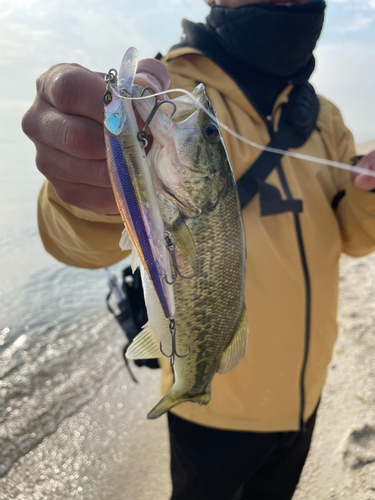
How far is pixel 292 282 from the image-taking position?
1.60m

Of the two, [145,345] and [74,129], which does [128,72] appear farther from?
[145,345]

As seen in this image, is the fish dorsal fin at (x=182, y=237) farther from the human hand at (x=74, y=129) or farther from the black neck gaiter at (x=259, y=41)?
the black neck gaiter at (x=259, y=41)

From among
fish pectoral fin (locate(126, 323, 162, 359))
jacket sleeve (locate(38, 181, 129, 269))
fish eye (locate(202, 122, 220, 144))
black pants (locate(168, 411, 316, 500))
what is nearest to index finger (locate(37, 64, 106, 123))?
fish eye (locate(202, 122, 220, 144))


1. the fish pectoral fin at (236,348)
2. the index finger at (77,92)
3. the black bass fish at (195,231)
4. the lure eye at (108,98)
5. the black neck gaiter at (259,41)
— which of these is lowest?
the fish pectoral fin at (236,348)

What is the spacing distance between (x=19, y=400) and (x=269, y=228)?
11.1 ft

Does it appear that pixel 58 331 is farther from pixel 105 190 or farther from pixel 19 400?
pixel 105 190

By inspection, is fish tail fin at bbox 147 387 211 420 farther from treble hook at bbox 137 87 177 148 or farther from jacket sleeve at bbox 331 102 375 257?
jacket sleeve at bbox 331 102 375 257

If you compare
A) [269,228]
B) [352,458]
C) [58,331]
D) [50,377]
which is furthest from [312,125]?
[58,331]

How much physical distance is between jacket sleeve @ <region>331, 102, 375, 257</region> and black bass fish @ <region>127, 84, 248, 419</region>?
1.13m

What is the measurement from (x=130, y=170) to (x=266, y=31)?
5.42 ft

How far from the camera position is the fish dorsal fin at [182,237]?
0.76 m

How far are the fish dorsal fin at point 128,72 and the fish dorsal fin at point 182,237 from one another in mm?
304

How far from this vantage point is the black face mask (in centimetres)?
171

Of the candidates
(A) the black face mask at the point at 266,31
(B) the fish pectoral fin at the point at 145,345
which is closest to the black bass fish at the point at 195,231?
(B) the fish pectoral fin at the point at 145,345
